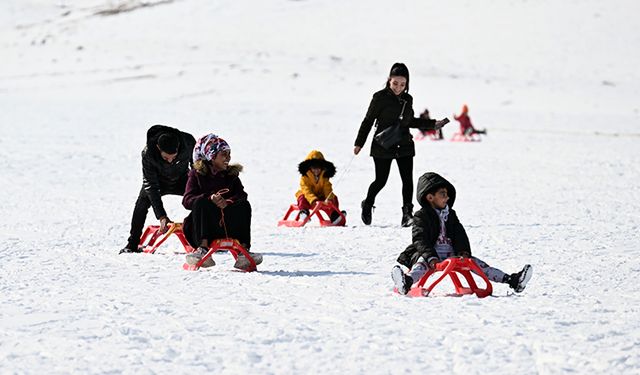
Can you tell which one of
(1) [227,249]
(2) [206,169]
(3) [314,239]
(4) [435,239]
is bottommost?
(3) [314,239]

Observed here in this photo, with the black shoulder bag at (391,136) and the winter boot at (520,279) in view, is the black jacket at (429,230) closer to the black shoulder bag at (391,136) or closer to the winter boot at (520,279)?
the winter boot at (520,279)

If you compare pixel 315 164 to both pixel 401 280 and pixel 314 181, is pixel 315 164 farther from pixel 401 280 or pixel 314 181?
pixel 401 280

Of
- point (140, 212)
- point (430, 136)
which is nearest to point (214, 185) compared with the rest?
point (140, 212)

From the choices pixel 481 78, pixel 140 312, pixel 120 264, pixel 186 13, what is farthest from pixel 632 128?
pixel 186 13

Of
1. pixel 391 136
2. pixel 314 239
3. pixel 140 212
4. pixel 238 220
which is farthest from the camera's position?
pixel 391 136

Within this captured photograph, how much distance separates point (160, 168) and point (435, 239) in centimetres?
262

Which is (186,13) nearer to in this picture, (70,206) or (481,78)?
(481,78)

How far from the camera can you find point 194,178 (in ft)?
21.3

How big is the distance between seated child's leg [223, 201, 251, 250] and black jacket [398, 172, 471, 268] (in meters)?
1.32

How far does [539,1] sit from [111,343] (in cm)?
5339

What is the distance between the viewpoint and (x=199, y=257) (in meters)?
6.36

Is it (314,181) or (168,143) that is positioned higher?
(168,143)

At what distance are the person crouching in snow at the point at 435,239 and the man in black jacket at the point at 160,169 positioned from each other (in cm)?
223

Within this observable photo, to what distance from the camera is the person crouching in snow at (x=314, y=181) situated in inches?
371
